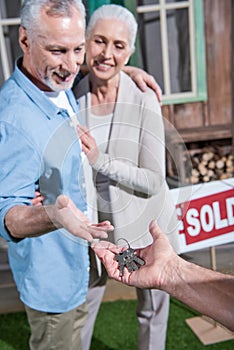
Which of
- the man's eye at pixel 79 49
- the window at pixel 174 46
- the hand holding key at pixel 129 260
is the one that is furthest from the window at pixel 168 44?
the hand holding key at pixel 129 260

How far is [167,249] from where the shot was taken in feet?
2.84

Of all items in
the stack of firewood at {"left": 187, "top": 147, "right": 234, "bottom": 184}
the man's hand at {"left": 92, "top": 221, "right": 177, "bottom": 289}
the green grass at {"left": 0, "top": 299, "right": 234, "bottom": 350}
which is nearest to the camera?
the man's hand at {"left": 92, "top": 221, "right": 177, "bottom": 289}

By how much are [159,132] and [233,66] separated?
0.85 metres

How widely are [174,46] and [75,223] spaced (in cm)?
123

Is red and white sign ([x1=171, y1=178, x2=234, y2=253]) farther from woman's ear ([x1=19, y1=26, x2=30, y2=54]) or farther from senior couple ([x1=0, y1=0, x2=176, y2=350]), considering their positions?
woman's ear ([x1=19, y1=26, x2=30, y2=54])

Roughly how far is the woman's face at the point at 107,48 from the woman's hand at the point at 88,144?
0.61 ft

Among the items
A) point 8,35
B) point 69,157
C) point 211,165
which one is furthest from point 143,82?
point 211,165

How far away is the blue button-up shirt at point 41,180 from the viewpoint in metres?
0.98

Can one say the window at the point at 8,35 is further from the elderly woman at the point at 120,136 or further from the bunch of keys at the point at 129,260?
the bunch of keys at the point at 129,260

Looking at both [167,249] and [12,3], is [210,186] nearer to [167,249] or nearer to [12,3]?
[167,249]

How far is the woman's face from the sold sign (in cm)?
46

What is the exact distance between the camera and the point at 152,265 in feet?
2.80

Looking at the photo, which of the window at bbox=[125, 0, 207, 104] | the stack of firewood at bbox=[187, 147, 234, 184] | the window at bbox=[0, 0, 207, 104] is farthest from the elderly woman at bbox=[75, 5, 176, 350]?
the stack of firewood at bbox=[187, 147, 234, 184]

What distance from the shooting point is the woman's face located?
3.77 ft
